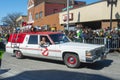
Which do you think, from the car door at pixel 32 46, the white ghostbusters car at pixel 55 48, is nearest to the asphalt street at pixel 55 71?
the white ghostbusters car at pixel 55 48

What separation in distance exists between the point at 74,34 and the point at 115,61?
751cm

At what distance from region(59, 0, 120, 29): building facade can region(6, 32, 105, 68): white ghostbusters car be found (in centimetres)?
1373

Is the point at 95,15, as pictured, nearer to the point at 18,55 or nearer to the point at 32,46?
the point at 18,55

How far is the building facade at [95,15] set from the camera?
26.3 metres

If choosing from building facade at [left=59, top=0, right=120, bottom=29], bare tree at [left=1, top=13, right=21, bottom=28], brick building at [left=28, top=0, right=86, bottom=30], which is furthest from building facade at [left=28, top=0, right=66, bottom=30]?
bare tree at [left=1, top=13, right=21, bottom=28]

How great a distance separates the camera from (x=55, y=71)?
11039 mm

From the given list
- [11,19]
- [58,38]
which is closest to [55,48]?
[58,38]

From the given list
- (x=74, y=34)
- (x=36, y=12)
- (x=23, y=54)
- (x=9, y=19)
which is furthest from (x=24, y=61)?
(x=9, y=19)

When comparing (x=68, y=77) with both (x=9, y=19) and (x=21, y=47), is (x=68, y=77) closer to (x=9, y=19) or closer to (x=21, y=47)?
(x=21, y=47)

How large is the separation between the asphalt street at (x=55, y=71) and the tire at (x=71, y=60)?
0.67 feet

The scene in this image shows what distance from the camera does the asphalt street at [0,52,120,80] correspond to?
982 cm

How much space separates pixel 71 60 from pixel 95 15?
17.9 m

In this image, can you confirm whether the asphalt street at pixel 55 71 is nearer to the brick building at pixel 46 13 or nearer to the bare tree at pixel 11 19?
the brick building at pixel 46 13

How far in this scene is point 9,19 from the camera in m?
91.0
